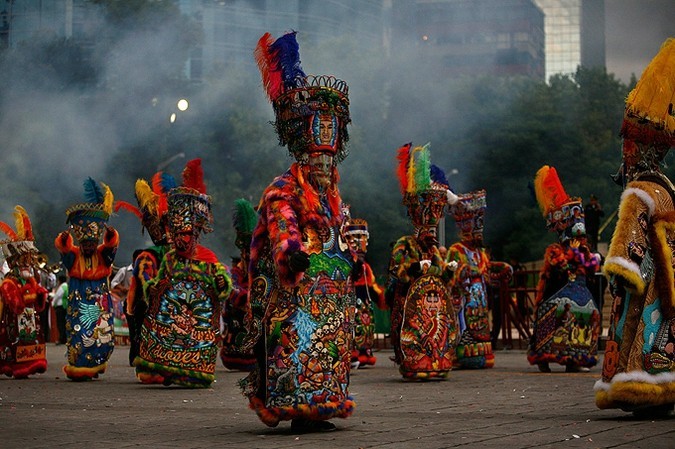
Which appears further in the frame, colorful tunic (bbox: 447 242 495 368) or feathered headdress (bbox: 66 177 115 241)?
colorful tunic (bbox: 447 242 495 368)

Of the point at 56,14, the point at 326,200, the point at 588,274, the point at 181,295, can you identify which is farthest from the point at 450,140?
the point at 326,200

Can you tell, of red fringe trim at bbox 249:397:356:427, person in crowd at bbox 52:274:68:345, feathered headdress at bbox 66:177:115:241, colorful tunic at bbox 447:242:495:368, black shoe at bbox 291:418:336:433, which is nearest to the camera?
red fringe trim at bbox 249:397:356:427

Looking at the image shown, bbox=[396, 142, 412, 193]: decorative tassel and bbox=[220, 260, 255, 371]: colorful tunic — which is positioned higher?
bbox=[396, 142, 412, 193]: decorative tassel

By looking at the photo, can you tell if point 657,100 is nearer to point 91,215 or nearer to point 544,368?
point 544,368

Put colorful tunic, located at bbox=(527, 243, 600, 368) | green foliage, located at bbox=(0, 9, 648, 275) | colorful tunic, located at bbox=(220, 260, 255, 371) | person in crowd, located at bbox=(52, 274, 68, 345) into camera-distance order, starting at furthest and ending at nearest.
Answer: green foliage, located at bbox=(0, 9, 648, 275) < person in crowd, located at bbox=(52, 274, 68, 345) < colorful tunic, located at bbox=(220, 260, 255, 371) < colorful tunic, located at bbox=(527, 243, 600, 368)

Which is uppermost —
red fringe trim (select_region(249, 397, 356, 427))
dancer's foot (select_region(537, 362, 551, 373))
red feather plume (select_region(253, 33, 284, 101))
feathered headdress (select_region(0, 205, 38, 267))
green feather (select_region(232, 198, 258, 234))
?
red feather plume (select_region(253, 33, 284, 101))

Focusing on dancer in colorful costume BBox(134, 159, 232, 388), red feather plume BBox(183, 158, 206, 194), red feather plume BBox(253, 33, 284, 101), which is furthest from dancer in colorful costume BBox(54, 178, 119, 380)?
red feather plume BBox(253, 33, 284, 101)

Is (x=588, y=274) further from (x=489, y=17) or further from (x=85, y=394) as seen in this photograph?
(x=489, y=17)

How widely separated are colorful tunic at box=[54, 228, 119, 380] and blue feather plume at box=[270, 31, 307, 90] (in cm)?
656

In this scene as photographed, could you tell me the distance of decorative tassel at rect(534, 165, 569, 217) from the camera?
15.1 metres

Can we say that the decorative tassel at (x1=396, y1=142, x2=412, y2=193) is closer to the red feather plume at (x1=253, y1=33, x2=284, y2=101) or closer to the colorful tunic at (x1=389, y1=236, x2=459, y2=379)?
the colorful tunic at (x1=389, y1=236, x2=459, y2=379)

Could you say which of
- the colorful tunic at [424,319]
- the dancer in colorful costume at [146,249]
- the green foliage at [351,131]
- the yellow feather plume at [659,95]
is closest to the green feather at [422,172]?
the colorful tunic at [424,319]

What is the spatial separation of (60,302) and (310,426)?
1933cm

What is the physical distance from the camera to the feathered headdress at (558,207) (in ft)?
49.0
